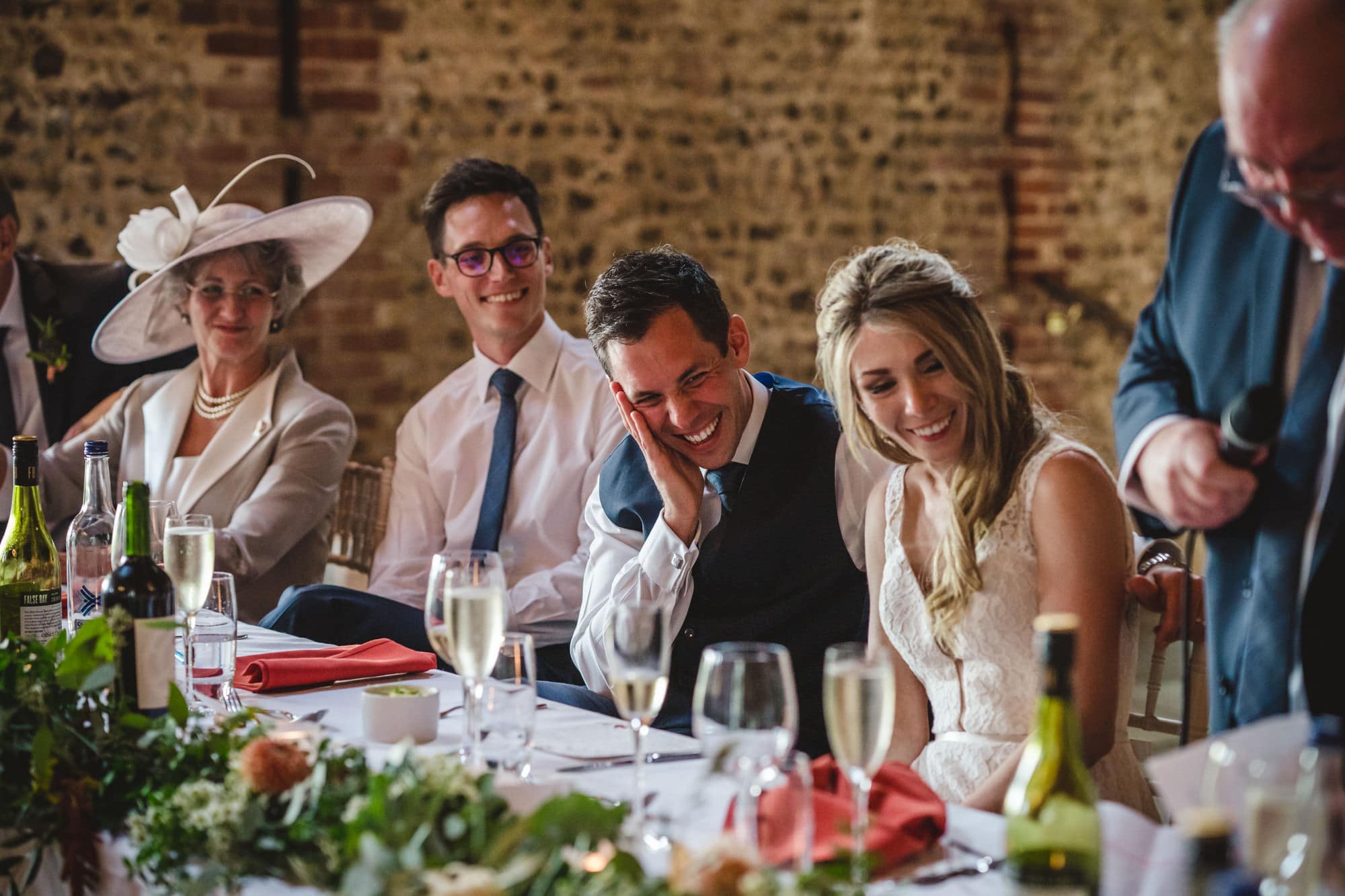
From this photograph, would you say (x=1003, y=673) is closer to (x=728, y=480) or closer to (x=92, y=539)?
(x=728, y=480)

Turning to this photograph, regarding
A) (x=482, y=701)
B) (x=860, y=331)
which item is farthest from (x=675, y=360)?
(x=482, y=701)

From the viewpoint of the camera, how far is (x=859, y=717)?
3.44ft

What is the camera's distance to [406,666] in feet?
6.33

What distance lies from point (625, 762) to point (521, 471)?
1721 mm

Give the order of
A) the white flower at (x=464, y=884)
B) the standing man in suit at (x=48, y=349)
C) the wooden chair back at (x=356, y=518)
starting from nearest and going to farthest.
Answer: the white flower at (x=464, y=884) → the wooden chair back at (x=356, y=518) → the standing man in suit at (x=48, y=349)

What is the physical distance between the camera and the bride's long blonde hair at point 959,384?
188 cm

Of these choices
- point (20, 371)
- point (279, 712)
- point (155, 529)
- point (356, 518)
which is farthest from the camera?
point (20, 371)

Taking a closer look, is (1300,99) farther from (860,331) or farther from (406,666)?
(406,666)

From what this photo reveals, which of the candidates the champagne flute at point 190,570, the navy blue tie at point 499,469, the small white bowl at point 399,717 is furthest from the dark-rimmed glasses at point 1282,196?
the navy blue tie at point 499,469

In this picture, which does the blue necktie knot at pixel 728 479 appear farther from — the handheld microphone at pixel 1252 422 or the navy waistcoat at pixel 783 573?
the handheld microphone at pixel 1252 422

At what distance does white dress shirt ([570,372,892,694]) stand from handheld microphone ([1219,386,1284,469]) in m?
0.93

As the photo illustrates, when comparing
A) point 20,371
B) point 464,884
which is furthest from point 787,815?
point 20,371

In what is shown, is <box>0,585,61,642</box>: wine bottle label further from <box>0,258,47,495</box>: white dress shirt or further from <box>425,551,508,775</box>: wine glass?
<box>0,258,47,495</box>: white dress shirt

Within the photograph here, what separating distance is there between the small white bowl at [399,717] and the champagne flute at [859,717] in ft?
2.21
